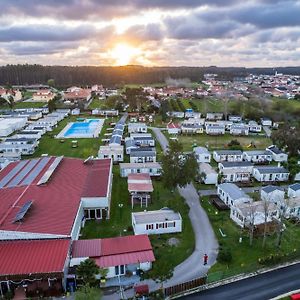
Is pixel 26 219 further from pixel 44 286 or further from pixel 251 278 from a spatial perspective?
pixel 251 278

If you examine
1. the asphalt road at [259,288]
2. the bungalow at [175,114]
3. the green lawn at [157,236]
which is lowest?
the asphalt road at [259,288]

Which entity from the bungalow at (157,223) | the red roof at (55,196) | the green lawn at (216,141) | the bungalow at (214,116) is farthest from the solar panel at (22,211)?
the bungalow at (214,116)

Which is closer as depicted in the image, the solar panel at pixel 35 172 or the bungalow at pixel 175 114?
the solar panel at pixel 35 172

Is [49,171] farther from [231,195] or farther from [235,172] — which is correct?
[235,172]

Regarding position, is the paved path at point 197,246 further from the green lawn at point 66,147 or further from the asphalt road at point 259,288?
the green lawn at point 66,147

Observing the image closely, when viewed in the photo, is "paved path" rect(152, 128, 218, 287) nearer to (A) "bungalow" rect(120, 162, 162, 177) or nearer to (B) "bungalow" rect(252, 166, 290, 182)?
(A) "bungalow" rect(120, 162, 162, 177)

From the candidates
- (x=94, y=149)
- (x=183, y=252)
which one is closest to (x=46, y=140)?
(x=94, y=149)

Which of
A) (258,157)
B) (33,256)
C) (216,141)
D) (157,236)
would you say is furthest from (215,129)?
(33,256)
